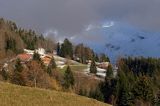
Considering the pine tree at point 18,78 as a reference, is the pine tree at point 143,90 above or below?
below

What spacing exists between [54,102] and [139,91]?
7833 centimetres

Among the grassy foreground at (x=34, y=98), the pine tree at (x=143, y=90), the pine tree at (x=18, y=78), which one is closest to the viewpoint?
the grassy foreground at (x=34, y=98)

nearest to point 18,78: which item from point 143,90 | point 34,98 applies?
point 143,90

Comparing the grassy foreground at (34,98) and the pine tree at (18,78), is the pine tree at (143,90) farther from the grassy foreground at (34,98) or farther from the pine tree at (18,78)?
the grassy foreground at (34,98)

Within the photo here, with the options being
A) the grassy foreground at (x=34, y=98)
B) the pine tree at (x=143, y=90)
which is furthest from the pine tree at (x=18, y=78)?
the grassy foreground at (x=34, y=98)

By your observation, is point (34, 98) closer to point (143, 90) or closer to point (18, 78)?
point (143, 90)

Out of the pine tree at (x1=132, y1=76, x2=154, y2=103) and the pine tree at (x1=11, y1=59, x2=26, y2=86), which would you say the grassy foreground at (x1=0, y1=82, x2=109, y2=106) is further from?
the pine tree at (x1=11, y1=59, x2=26, y2=86)

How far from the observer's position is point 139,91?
107 m

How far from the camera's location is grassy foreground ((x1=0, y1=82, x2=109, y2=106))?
29078 millimetres

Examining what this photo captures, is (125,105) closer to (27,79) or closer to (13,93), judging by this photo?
(27,79)

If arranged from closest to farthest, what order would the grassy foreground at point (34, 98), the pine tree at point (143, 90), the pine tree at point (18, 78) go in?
the grassy foreground at point (34, 98)
the pine tree at point (143, 90)
the pine tree at point (18, 78)

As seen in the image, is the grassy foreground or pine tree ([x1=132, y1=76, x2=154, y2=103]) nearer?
the grassy foreground

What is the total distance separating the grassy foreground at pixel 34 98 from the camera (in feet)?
95.4

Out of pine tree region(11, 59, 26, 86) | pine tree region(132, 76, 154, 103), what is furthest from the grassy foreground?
pine tree region(11, 59, 26, 86)
